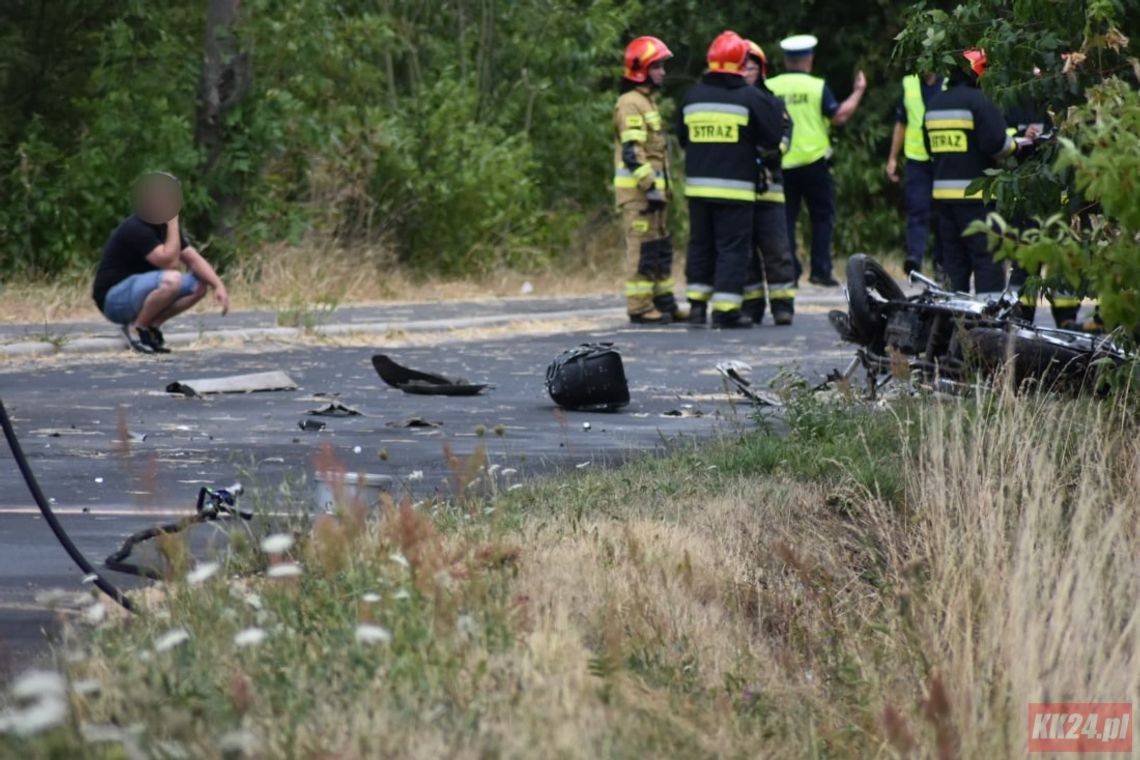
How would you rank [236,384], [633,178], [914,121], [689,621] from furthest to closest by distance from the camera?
[914,121]
[633,178]
[236,384]
[689,621]

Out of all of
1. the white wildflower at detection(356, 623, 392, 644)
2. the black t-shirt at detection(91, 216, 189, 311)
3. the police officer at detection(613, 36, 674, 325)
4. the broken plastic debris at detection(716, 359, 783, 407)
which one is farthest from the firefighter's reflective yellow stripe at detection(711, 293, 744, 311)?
the white wildflower at detection(356, 623, 392, 644)

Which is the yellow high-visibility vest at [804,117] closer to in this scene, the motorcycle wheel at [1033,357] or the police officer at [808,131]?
the police officer at [808,131]

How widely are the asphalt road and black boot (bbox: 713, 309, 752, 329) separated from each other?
739 millimetres

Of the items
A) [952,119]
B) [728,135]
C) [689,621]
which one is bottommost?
[689,621]

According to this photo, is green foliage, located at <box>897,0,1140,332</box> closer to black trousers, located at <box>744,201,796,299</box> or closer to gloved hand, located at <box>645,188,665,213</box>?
black trousers, located at <box>744,201,796,299</box>

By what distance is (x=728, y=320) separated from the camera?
17422 millimetres

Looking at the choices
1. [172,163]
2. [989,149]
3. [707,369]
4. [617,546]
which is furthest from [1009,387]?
[172,163]

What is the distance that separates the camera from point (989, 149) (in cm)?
1617

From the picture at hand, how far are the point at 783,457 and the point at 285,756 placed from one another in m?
4.34

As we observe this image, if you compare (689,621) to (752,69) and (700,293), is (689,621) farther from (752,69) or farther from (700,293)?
(752,69)

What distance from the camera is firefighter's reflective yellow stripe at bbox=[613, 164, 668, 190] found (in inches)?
699

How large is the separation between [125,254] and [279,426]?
4401mm

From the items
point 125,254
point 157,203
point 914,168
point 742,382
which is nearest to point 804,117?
point 914,168

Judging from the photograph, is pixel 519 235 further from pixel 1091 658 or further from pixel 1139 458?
pixel 1091 658
